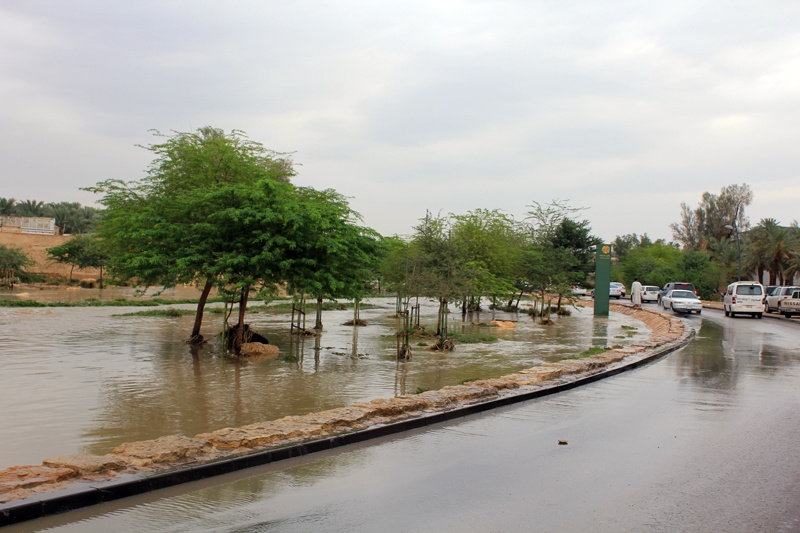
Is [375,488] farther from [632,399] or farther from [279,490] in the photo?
[632,399]

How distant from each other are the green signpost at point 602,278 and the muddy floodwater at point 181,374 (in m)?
11.0

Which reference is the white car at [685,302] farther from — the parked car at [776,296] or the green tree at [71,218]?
the green tree at [71,218]

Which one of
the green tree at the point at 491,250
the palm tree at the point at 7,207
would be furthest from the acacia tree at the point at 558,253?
the palm tree at the point at 7,207

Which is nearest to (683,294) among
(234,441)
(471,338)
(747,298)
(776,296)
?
(747,298)

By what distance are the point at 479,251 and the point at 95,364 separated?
24.9 m

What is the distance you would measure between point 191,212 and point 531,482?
1595cm

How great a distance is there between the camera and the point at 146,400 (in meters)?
12.4

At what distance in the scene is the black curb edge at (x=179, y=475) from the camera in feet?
17.8

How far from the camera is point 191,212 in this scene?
20.2 meters

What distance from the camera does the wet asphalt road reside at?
5484 millimetres

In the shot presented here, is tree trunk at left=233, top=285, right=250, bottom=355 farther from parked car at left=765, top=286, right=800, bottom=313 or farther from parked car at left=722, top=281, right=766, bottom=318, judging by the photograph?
parked car at left=765, top=286, right=800, bottom=313

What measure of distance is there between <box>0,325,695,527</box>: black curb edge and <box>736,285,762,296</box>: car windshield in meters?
35.1

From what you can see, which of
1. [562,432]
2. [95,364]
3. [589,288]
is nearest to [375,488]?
[562,432]

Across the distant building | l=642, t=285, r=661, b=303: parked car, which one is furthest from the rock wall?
l=642, t=285, r=661, b=303: parked car
